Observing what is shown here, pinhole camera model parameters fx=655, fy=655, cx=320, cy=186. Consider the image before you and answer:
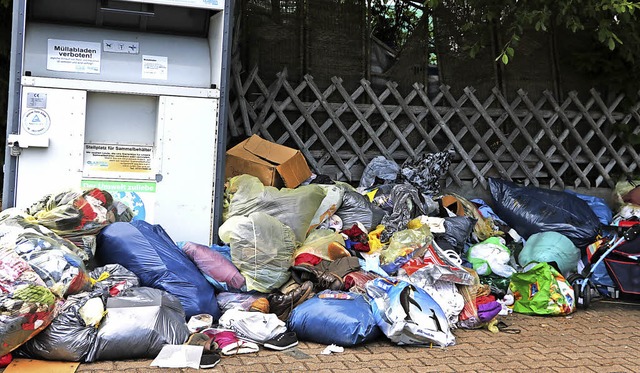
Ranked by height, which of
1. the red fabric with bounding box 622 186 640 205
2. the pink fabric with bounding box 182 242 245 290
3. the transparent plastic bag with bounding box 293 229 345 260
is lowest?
the pink fabric with bounding box 182 242 245 290

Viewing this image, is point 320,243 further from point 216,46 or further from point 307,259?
point 216,46

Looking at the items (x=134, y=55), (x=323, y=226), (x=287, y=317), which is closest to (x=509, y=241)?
(x=323, y=226)

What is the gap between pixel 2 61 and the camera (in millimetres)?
6449

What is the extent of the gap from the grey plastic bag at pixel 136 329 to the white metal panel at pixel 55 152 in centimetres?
126

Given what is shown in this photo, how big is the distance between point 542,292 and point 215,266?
274 cm

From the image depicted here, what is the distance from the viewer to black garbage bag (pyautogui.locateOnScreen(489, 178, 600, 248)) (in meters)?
6.76

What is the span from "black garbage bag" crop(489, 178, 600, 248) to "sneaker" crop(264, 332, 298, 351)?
358cm

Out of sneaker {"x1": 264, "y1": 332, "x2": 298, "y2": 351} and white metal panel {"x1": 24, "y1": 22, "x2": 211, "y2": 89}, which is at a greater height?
white metal panel {"x1": 24, "y1": 22, "x2": 211, "y2": 89}

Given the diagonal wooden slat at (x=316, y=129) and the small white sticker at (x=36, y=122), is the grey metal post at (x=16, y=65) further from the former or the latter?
the diagonal wooden slat at (x=316, y=129)

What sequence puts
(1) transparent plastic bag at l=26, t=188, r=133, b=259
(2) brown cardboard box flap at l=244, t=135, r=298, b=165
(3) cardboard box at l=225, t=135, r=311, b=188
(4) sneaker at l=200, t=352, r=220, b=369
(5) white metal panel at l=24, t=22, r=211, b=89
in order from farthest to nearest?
(2) brown cardboard box flap at l=244, t=135, r=298, b=165 < (3) cardboard box at l=225, t=135, r=311, b=188 < (5) white metal panel at l=24, t=22, r=211, b=89 < (1) transparent plastic bag at l=26, t=188, r=133, b=259 < (4) sneaker at l=200, t=352, r=220, b=369

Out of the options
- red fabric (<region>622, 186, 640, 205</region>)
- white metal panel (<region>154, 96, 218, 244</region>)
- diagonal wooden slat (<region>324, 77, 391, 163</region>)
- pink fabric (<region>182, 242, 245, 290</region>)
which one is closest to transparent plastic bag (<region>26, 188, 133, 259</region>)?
white metal panel (<region>154, 96, 218, 244</region>)

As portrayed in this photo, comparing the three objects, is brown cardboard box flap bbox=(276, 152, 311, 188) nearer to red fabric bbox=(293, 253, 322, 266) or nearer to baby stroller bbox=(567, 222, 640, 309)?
red fabric bbox=(293, 253, 322, 266)

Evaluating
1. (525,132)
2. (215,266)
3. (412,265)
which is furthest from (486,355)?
(525,132)

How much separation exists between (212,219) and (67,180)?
3.69 ft
